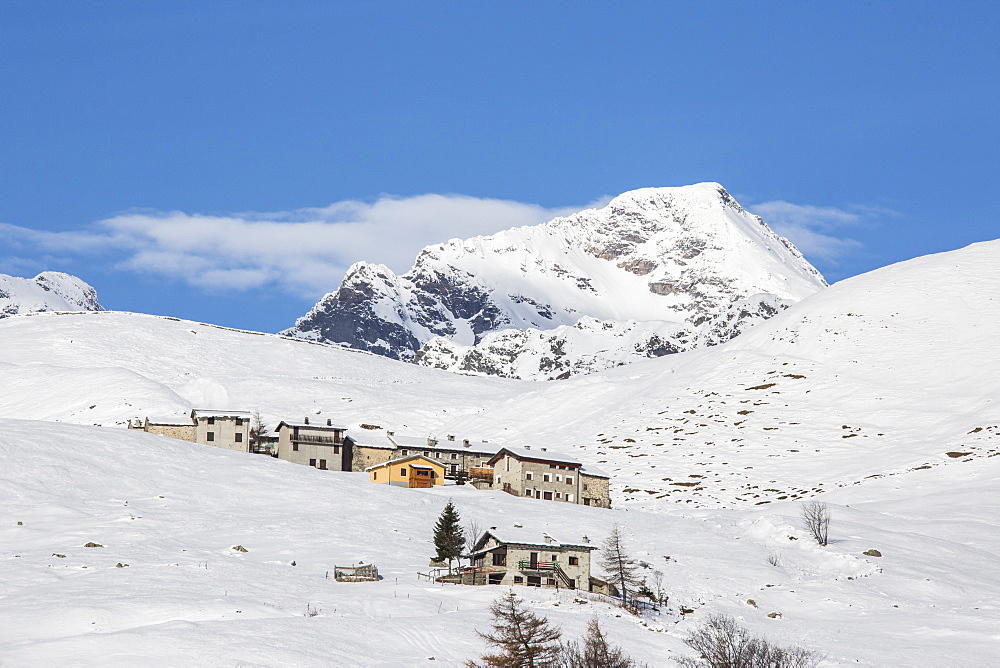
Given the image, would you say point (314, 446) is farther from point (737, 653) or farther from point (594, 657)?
point (594, 657)

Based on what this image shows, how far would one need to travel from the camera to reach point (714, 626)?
4897cm

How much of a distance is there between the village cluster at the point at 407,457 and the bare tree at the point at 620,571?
3260cm

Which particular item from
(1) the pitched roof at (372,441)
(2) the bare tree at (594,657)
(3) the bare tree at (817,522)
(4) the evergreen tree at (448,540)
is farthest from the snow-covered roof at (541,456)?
(2) the bare tree at (594,657)

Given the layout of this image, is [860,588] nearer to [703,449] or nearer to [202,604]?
[202,604]

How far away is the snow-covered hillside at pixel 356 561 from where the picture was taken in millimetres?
42844

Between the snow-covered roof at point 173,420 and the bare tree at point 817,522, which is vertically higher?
the snow-covered roof at point 173,420

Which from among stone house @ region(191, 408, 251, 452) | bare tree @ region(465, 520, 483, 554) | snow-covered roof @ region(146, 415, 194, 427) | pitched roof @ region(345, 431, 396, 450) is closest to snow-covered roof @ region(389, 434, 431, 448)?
pitched roof @ region(345, 431, 396, 450)

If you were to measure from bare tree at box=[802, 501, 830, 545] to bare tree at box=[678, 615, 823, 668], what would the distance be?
2349 cm

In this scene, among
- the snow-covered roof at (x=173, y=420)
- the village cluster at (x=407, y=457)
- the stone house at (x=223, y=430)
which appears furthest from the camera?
the snow-covered roof at (x=173, y=420)

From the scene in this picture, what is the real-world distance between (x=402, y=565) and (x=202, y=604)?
16238 mm

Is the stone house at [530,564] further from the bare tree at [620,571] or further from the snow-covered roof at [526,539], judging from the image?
the bare tree at [620,571]

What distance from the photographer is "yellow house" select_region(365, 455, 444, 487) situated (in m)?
96.1

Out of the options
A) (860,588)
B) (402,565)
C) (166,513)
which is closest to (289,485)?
(166,513)

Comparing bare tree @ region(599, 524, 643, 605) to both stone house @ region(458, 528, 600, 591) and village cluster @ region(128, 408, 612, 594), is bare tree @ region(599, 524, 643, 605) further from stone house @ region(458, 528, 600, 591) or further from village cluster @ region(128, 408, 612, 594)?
village cluster @ region(128, 408, 612, 594)
